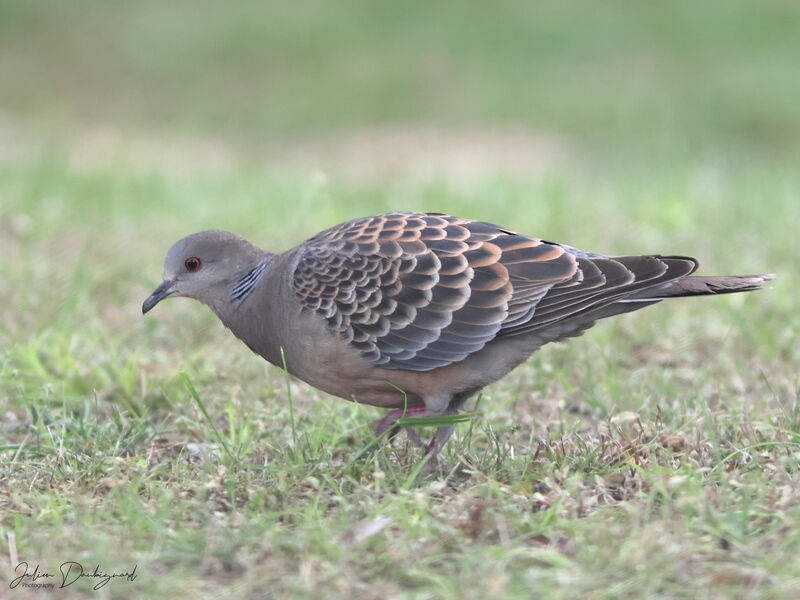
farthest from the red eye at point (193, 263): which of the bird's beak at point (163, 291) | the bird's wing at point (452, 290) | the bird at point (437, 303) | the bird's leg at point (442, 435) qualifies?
the bird's leg at point (442, 435)

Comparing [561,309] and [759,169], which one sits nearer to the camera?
[561,309]

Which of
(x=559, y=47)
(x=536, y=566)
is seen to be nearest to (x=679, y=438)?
(x=536, y=566)

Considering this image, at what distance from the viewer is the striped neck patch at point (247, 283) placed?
4344 mm

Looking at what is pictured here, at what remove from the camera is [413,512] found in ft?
10.6

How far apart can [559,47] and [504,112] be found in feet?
10.4

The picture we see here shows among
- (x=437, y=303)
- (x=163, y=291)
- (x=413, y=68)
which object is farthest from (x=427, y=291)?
(x=413, y=68)

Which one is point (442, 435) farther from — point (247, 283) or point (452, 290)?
point (247, 283)

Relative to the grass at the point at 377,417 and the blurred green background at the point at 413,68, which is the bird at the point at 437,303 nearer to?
the grass at the point at 377,417

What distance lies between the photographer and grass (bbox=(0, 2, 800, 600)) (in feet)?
9.46

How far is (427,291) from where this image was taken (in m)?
3.93

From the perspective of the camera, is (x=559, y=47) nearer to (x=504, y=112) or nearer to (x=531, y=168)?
(x=504, y=112)

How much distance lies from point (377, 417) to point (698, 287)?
1.55 meters

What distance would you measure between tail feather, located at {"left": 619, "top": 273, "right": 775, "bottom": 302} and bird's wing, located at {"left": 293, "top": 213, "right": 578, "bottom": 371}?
1.00ft

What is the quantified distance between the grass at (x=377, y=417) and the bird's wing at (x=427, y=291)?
368 mm
